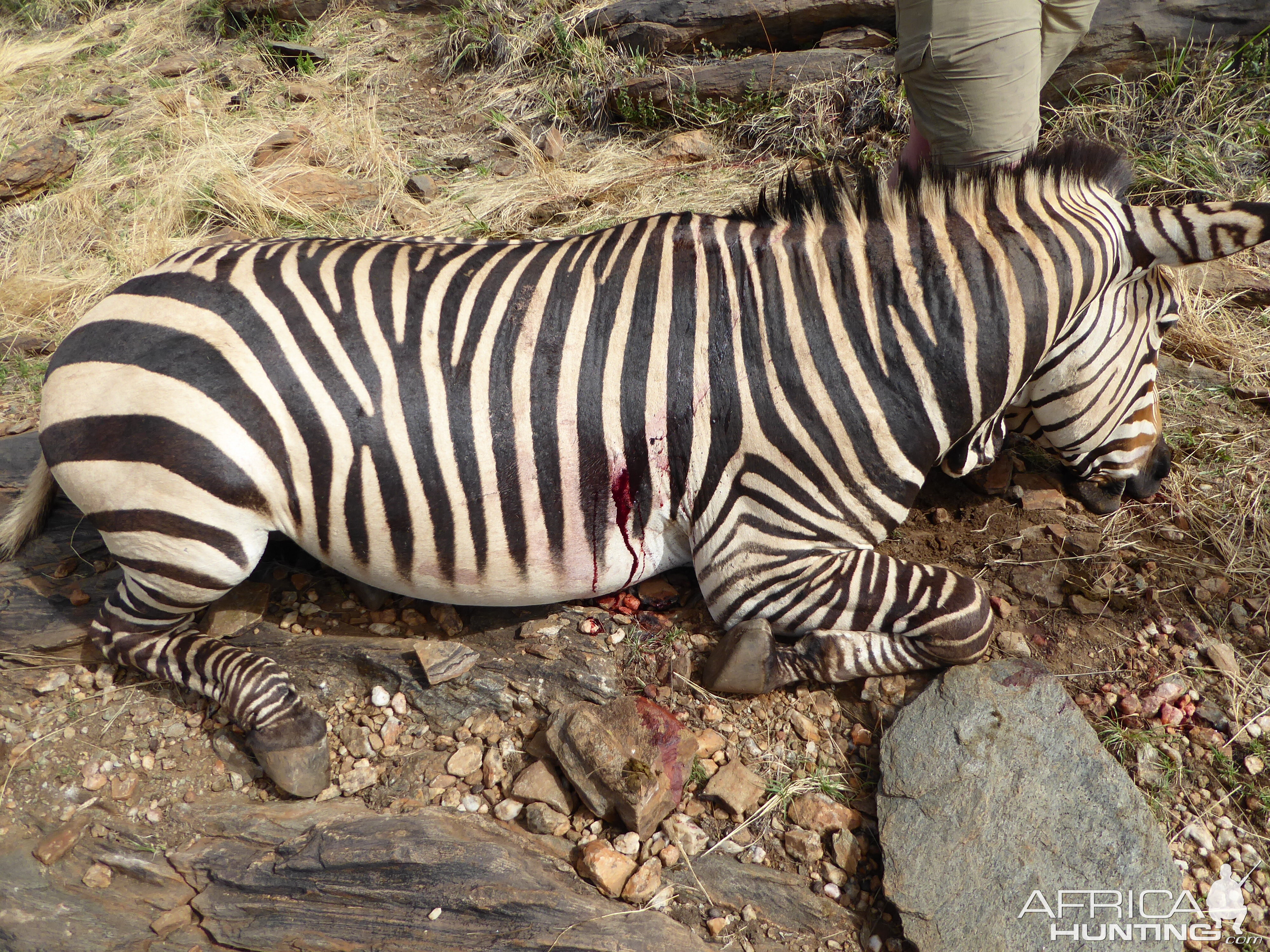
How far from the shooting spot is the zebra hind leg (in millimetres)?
3135

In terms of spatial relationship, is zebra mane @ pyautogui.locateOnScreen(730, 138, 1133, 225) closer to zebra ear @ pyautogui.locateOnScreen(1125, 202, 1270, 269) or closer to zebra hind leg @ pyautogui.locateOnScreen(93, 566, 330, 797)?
zebra ear @ pyautogui.locateOnScreen(1125, 202, 1270, 269)

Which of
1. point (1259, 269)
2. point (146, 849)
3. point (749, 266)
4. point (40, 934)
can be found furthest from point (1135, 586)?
point (40, 934)

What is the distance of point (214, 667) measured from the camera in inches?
131

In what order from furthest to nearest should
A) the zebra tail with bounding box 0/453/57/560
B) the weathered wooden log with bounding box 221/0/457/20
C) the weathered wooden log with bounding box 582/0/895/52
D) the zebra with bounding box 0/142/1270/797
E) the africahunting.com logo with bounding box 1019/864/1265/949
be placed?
the weathered wooden log with bounding box 221/0/457/20
the weathered wooden log with bounding box 582/0/895/52
the zebra tail with bounding box 0/453/57/560
the zebra with bounding box 0/142/1270/797
the africahunting.com logo with bounding box 1019/864/1265/949

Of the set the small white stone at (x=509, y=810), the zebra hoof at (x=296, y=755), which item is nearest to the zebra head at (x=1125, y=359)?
the small white stone at (x=509, y=810)

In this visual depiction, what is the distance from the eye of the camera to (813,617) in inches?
126

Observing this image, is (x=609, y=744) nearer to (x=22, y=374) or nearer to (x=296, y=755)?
(x=296, y=755)

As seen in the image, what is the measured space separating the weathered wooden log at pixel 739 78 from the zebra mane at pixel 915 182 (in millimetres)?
3647

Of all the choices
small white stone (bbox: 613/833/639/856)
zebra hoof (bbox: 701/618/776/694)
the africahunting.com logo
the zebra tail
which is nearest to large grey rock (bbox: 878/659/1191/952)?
the africahunting.com logo

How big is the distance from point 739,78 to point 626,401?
15.4 ft

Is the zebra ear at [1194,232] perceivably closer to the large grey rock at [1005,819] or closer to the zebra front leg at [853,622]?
the zebra front leg at [853,622]

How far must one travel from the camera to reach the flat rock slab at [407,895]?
8.65ft

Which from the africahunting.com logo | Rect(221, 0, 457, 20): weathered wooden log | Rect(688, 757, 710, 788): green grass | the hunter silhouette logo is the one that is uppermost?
Rect(221, 0, 457, 20): weathered wooden log

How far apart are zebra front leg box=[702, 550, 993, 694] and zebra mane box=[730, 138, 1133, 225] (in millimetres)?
1323
